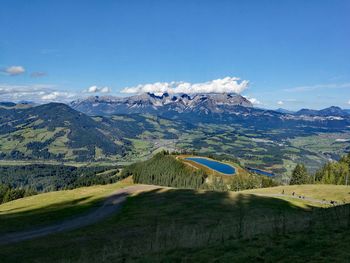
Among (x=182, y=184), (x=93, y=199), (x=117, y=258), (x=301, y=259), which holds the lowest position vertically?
(x=182, y=184)

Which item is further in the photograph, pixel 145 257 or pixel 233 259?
pixel 145 257

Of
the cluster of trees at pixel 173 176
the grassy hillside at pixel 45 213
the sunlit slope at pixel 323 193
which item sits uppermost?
the sunlit slope at pixel 323 193

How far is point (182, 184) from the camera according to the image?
585 feet

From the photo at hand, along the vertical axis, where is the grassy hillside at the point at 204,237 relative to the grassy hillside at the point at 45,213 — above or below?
above

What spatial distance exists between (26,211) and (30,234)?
31.8 metres

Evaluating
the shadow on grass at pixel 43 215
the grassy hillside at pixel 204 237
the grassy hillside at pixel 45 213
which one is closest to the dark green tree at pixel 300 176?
the grassy hillside at pixel 204 237

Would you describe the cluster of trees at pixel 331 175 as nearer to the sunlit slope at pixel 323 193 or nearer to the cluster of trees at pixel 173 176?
the sunlit slope at pixel 323 193

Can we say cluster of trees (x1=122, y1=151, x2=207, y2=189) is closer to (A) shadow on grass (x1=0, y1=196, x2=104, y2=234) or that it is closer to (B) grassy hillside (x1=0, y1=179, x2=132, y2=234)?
(B) grassy hillside (x1=0, y1=179, x2=132, y2=234)

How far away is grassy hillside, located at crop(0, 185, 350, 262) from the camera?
1911cm

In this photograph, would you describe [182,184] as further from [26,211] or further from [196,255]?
[196,255]

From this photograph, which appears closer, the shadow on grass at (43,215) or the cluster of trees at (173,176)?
the shadow on grass at (43,215)

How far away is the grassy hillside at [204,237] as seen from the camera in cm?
1911

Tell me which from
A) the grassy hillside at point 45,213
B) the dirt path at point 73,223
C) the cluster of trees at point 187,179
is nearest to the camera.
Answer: the dirt path at point 73,223

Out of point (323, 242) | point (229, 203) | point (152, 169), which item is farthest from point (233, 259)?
point (152, 169)
